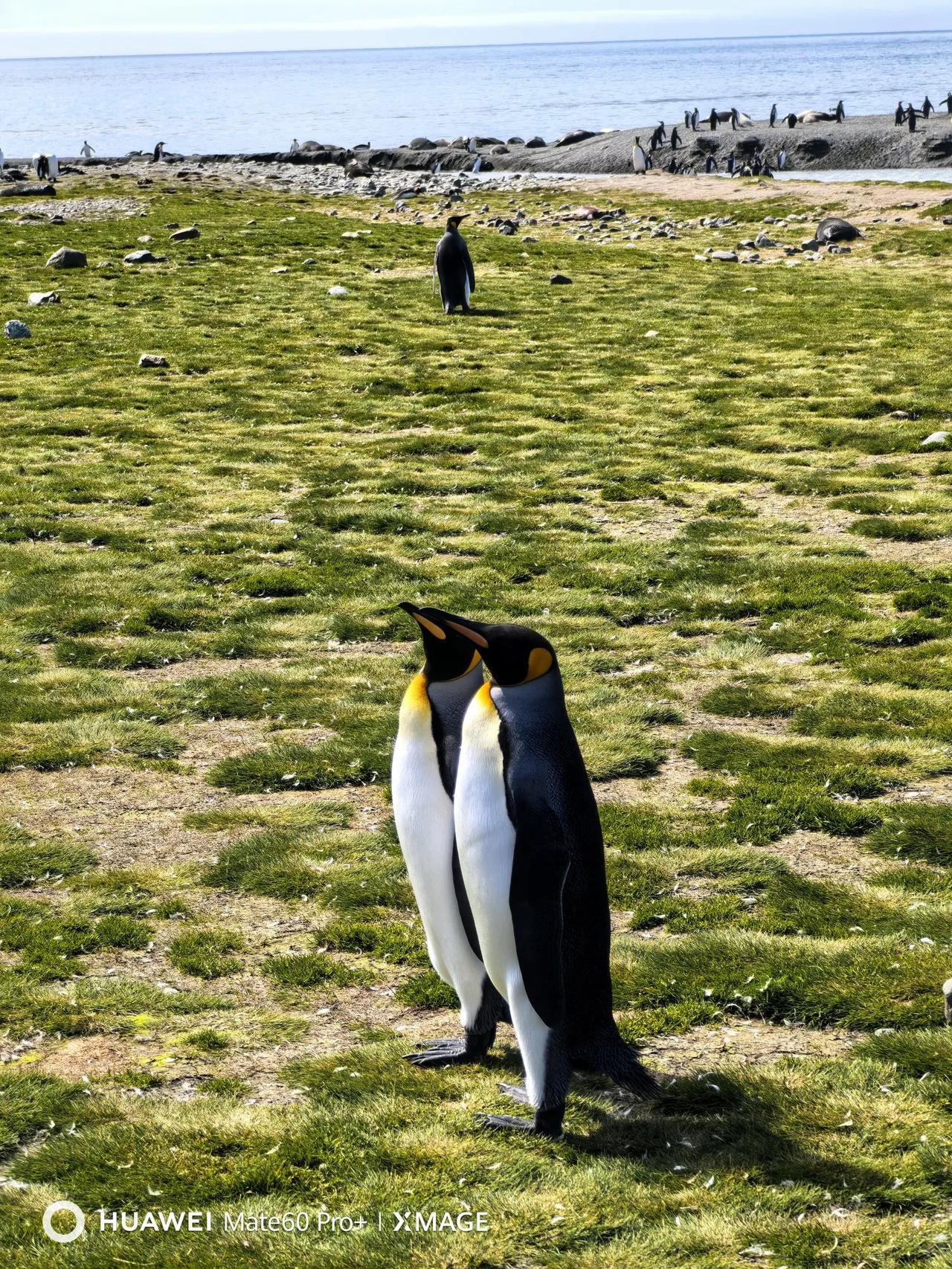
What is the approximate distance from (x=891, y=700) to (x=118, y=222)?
32.1m

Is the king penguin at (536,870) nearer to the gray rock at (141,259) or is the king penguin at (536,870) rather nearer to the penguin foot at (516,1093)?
the penguin foot at (516,1093)

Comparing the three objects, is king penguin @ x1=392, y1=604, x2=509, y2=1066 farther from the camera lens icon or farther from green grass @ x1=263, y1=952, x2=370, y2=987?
the camera lens icon

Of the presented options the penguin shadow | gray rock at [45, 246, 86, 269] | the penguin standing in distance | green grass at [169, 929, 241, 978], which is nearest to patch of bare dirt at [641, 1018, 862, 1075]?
the penguin shadow

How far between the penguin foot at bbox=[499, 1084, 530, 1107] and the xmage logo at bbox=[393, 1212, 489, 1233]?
0.66 meters

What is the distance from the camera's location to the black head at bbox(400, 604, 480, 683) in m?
5.50

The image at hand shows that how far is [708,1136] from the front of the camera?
503 centimetres

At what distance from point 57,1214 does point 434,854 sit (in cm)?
190

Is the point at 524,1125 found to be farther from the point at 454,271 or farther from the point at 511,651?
the point at 454,271

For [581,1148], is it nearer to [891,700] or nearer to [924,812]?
[924,812]

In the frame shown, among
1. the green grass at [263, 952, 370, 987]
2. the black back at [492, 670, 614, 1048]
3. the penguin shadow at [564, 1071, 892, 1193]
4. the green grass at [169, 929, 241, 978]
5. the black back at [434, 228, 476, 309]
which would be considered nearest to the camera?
the penguin shadow at [564, 1071, 892, 1193]

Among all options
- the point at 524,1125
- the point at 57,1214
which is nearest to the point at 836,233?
the point at 524,1125

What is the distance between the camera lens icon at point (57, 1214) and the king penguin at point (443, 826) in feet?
4.78

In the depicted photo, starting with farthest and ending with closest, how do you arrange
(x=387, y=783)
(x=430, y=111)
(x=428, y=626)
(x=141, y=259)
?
(x=430, y=111) → (x=141, y=259) → (x=387, y=783) → (x=428, y=626)

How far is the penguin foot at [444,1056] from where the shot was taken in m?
5.57
